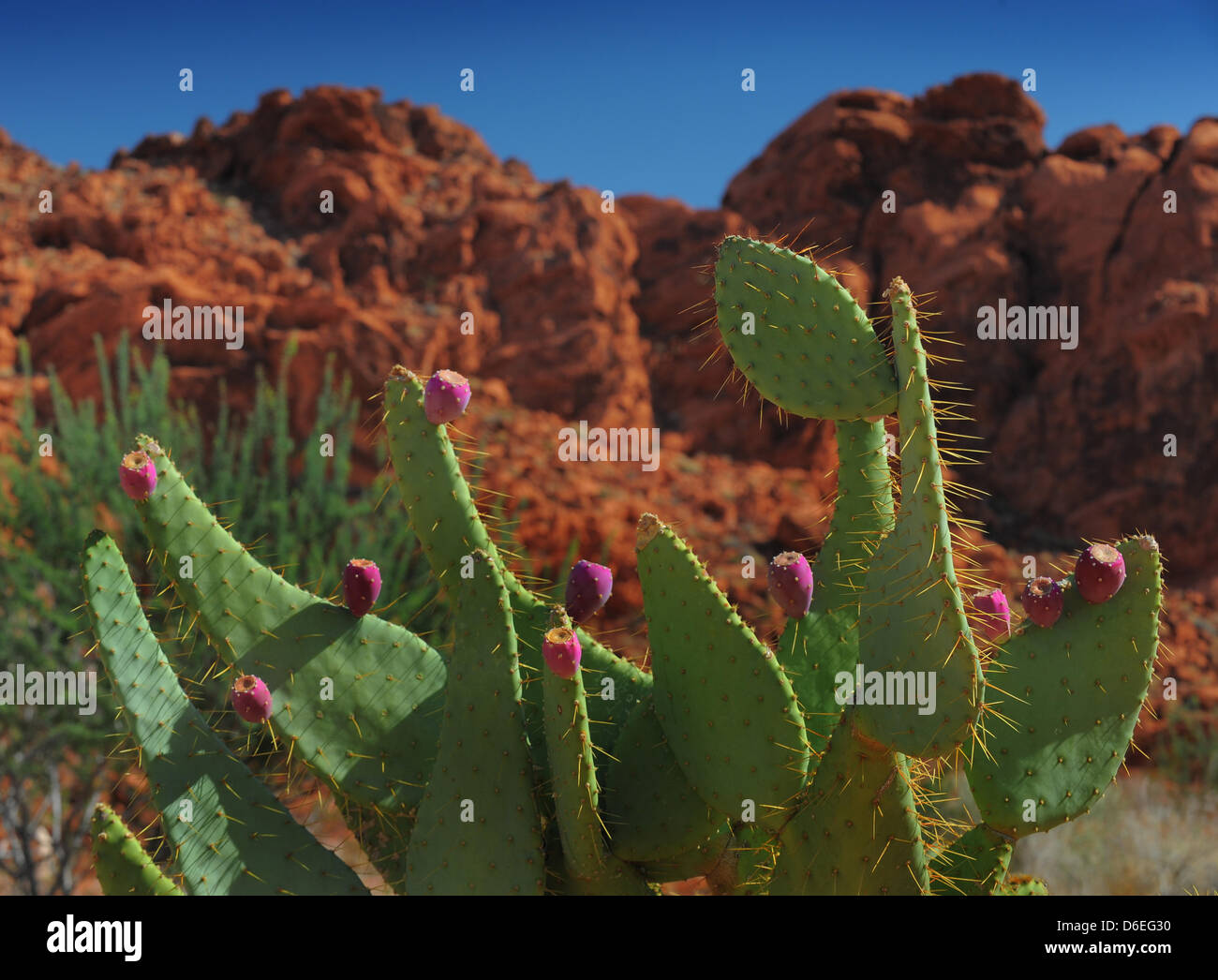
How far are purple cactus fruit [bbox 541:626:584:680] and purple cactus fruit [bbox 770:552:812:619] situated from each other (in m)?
0.57

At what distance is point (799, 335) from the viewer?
1.95 metres

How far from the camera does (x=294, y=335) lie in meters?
12.8

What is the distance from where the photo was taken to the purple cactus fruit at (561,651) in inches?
64.7

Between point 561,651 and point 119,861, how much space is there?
85 cm

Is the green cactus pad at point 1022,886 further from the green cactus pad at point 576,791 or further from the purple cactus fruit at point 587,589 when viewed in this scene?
the purple cactus fruit at point 587,589

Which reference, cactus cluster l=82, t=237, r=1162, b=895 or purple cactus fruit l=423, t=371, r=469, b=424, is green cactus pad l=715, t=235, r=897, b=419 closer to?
cactus cluster l=82, t=237, r=1162, b=895

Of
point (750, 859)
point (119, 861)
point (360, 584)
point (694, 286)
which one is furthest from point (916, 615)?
point (694, 286)

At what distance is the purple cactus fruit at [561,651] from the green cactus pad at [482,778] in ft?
0.81

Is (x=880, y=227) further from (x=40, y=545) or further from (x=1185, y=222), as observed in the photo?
(x=40, y=545)

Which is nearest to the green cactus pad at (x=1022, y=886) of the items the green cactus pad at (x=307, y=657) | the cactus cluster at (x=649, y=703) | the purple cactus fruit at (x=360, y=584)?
the cactus cluster at (x=649, y=703)

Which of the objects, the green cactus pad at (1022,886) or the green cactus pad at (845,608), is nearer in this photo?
the green cactus pad at (1022,886)

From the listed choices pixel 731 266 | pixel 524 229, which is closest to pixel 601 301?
pixel 524 229

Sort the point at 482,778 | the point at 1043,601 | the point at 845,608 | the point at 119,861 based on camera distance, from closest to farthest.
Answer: the point at 119,861, the point at 482,778, the point at 1043,601, the point at 845,608

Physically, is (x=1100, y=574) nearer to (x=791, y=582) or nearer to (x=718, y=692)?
(x=791, y=582)
